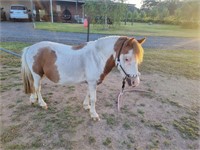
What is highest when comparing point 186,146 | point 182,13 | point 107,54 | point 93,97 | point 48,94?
point 182,13

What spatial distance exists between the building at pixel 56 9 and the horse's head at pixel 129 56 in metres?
21.7

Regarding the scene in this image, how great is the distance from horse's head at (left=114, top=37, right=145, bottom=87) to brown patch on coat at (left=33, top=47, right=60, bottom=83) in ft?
3.08

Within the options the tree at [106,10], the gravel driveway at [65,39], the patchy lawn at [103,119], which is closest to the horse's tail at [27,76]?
the patchy lawn at [103,119]

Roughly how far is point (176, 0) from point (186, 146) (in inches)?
1849

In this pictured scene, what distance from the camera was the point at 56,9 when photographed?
2331 cm

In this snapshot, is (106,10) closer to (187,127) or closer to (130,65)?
(187,127)

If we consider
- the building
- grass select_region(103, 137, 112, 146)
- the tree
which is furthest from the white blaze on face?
the building

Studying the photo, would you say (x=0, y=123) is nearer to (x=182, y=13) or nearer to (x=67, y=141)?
(x=67, y=141)

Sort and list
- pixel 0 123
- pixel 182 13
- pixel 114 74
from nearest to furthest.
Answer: pixel 0 123, pixel 114 74, pixel 182 13

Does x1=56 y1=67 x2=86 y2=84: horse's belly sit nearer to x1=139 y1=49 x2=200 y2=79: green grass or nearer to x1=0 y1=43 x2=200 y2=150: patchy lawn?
x1=0 y1=43 x2=200 y2=150: patchy lawn

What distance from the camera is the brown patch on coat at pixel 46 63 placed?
2664 mm

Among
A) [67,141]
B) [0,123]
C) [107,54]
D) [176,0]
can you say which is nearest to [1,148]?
[0,123]

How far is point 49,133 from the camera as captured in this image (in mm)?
2416

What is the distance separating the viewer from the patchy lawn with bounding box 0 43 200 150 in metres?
2.33
